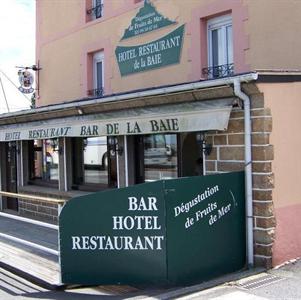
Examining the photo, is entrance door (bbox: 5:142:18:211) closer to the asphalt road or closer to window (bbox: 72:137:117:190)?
window (bbox: 72:137:117:190)

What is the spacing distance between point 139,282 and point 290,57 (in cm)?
548

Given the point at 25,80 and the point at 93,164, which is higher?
the point at 25,80

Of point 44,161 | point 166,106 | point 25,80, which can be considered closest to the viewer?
point 166,106

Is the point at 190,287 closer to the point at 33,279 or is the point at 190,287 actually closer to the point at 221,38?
the point at 33,279

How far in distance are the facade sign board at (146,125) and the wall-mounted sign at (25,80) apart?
6.36 m

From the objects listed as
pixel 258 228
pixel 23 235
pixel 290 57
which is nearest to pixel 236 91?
pixel 258 228

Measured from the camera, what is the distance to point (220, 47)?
11.5m

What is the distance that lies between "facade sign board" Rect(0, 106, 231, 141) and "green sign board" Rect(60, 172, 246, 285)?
81 cm

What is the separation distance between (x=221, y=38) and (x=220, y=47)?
194mm

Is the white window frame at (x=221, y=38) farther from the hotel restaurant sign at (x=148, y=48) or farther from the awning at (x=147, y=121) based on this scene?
the awning at (x=147, y=121)

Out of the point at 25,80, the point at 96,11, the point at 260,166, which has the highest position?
the point at 96,11

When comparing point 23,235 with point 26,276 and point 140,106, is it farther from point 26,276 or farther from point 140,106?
point 140,106

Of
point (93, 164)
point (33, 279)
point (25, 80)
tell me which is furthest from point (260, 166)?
point (25, 80)

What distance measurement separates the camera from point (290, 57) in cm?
985
